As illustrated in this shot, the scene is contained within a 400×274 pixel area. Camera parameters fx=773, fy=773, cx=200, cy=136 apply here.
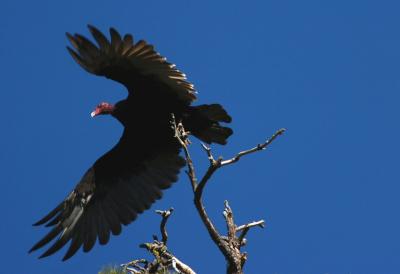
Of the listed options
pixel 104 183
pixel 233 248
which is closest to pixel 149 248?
pixel 233 248

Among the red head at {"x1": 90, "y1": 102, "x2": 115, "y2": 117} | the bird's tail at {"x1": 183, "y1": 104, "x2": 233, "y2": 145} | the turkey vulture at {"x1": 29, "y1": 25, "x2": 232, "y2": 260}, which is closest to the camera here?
the turkey vulture at {"x1": 29, "y1": 25, "x2": 232, "y2": 260}

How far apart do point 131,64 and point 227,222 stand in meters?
1.72

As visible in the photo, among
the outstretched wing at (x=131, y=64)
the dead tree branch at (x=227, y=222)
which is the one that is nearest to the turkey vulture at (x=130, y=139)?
the outstretched wing at (x=131, y=64)

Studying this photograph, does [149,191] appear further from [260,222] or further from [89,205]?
[260,222]

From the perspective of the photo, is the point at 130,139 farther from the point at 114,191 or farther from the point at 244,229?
the point at 244,229

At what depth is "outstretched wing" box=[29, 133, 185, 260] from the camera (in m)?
6.70

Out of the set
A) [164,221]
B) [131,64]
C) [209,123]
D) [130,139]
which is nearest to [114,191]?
[130,139]

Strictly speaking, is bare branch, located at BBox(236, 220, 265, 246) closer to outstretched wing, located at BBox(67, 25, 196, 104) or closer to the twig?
the twig

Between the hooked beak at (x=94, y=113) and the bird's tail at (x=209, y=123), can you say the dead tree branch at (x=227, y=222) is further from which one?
the hooked beak at (x=94, y=113)

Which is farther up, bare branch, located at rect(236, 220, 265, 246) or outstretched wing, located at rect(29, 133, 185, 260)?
outstretched wing, located at rect(29, 133, 185, 260)

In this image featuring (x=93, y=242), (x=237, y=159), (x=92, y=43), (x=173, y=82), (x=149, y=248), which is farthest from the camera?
(x=93, y=242)

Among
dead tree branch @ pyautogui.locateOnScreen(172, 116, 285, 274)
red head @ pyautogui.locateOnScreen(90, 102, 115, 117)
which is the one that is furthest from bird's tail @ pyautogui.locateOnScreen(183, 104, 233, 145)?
dead tree branch @ pyautogui.locateOnScreen(172, 116, 285, 274)

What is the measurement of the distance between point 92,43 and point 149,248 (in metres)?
1.71

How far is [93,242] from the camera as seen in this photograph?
21.8 ft
